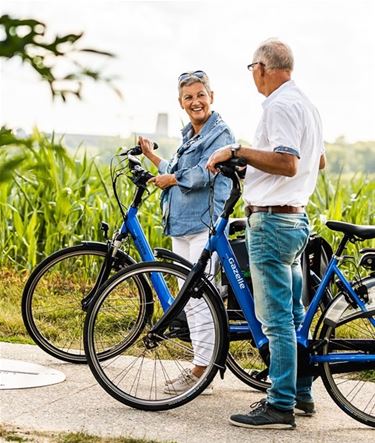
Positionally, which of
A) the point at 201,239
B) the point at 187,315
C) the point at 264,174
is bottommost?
the point at 187,315

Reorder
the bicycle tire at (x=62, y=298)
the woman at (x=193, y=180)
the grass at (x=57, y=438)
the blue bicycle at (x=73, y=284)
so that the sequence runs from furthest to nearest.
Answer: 1. the bicycle tire at (x=62, y=298)
2. the blue bicycle at (x=73, y=284)
3. the woman at (x=193, y=180)
4. the grass at (x=57, y=438)

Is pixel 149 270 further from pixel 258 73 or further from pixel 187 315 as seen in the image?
pixel 258 73

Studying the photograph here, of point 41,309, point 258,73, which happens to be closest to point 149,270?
point 258,73

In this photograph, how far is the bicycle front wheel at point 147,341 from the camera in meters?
4.44

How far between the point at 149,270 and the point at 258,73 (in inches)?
40.3

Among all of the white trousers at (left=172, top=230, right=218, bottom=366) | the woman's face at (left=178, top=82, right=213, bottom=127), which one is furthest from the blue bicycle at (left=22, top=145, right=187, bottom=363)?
the woman's face at (left=178, top=82, right=213, bottom=127)

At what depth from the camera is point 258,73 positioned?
164 inches

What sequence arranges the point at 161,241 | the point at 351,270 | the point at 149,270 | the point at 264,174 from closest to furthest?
the point at 264,174 → the point at 149,270 → the point at 351,270 → the point at 161,241

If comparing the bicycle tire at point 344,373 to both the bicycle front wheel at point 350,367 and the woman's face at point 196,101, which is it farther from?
the woman's face at point 196,101

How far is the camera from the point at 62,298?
609 centimetres

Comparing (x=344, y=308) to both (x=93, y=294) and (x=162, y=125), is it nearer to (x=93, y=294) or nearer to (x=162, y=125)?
(x=93, y=294)

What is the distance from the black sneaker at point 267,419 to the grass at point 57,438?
485 millimetres

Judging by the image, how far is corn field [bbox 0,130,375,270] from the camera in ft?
25.6

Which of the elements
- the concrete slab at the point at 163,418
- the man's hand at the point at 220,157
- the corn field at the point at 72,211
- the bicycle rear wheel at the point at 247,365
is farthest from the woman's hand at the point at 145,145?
the corn field at the point at 72,211
